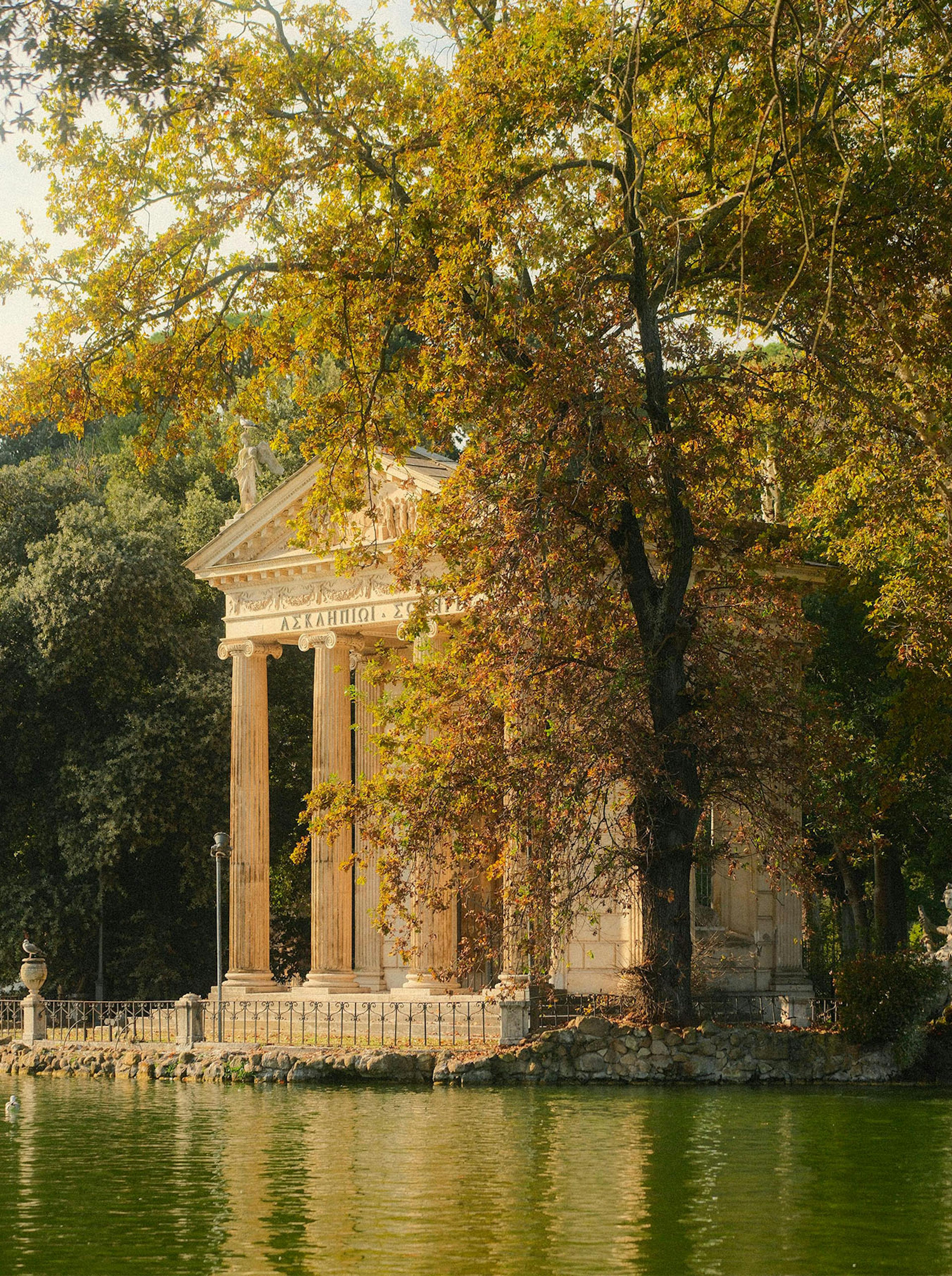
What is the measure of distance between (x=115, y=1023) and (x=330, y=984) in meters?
4.44

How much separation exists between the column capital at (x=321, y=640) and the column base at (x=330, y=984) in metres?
6.75

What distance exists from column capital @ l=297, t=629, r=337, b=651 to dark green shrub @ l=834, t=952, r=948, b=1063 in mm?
14805

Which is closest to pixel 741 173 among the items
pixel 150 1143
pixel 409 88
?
pixel 409 88

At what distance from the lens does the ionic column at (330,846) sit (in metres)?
38.2

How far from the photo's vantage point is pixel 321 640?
127ft

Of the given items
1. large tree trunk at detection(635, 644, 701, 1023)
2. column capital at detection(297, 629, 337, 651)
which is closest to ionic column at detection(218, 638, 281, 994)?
column capital at detection(297, 629, 337, 651)

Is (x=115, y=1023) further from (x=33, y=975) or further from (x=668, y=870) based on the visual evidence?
→ (x=668, y=870)

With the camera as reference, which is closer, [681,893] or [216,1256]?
[216,1256]

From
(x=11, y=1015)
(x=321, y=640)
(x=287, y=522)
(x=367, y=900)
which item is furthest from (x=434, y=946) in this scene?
(x=11, y=1015)

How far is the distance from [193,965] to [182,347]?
24295 mm

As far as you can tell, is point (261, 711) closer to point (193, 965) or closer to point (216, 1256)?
point (193, 965)

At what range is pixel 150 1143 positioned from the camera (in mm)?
19766

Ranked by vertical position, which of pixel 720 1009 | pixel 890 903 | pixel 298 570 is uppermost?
pixel 298 570

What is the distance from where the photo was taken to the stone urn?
37.5 m
